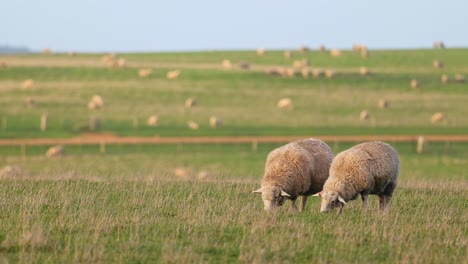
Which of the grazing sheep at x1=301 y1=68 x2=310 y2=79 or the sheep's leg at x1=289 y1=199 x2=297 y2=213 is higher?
the sheep's leg at x1=289 y1=199 x2=297 y2=213

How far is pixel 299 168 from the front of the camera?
15516mm

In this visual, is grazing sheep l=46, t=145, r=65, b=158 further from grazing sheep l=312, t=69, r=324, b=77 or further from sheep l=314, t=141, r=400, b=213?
grazing sheep l=312, t=69, r=324, b=77

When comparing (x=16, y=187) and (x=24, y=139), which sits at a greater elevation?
(x=16, y=187)

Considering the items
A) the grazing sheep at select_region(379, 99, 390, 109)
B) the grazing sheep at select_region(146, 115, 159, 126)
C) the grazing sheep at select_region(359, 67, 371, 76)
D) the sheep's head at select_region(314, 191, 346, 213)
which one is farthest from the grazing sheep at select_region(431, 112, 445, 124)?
the sheep's head at select_region(314, 191, 346, 213)

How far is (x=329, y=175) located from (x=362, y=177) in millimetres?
740

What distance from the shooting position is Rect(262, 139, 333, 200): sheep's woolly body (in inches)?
603

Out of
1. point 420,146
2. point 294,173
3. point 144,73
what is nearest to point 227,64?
point 144,73

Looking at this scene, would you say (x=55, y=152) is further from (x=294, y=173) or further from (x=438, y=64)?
(x=438, y=64)

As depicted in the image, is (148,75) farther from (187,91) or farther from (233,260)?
(233,260)

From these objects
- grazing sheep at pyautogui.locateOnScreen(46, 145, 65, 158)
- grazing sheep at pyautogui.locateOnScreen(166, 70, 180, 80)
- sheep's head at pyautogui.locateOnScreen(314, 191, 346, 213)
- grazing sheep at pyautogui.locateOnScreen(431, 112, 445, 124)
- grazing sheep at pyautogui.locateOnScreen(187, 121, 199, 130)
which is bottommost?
grazing sheep at pyautogui.locateOnScreen(187, 121, 199, 130)

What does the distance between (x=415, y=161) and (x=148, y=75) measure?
36493 millimetres

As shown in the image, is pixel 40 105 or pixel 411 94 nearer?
pixel 40 105

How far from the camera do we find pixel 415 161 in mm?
42094

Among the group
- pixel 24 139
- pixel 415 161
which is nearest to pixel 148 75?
pixel 24 139
